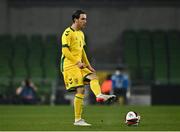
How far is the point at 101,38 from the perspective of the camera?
115 ft

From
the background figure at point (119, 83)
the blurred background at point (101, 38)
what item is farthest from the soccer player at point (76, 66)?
the blurred background at point (101, 38)

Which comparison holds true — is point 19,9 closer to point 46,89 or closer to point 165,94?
point 46,89

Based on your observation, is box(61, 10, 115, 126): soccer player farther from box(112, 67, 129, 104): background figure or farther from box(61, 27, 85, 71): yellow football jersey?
box(112, 67, 129, 104): background figure

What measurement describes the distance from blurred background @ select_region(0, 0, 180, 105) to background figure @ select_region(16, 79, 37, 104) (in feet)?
8.48

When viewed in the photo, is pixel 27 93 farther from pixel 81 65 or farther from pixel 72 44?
pixel 81 65

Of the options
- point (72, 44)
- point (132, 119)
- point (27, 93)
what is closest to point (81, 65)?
point (72, 44)

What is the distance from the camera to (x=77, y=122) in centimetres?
1449

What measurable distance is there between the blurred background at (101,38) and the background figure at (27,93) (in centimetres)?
258

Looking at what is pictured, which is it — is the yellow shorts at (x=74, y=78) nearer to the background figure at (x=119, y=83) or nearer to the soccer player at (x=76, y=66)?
the soccer player at (x=76, y=66)

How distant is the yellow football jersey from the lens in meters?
14.5

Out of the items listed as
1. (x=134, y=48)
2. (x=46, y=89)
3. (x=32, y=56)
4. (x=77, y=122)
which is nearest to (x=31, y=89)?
(x=46, y=89)

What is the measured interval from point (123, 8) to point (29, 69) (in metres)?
5.92

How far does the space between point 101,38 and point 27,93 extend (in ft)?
22.5

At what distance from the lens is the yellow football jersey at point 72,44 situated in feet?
47.4
